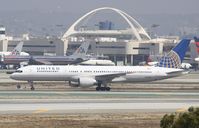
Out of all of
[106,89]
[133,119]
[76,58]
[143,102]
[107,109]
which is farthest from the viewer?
[76,58]

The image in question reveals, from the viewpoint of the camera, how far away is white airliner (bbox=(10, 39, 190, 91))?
299 feet

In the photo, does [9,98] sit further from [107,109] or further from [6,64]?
[6,64]

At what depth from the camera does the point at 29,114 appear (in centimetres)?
5519

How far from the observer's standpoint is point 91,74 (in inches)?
3644

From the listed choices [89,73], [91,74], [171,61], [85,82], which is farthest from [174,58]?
[85,82]

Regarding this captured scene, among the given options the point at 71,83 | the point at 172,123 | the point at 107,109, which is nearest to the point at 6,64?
the point at 71,83

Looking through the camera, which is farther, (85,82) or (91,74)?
(91,74)

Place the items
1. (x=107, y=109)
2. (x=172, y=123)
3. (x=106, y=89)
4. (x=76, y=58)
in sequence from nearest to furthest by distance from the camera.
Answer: (x=172, y=123) < (x=107, y=109) < (x=106, y=89) < (x=76, y=58)

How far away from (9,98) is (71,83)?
76.1 feet

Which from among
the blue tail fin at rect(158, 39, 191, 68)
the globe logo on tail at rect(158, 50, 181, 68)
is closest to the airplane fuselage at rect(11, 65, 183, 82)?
the globe logo on tail at rect(158, 50, 181, 68)

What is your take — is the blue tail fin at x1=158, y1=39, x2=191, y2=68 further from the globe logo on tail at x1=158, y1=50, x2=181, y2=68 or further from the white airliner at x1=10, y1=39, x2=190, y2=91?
the white airliner at x1=10, y1=39, x2=190, y2=91

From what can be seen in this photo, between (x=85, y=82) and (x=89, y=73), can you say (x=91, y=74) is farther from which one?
(x=85, y=82)

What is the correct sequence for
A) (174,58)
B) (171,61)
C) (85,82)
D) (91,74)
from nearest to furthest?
(85,82), (91,74), (171,61), (174,58)

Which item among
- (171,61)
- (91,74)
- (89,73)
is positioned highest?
(171,61)
